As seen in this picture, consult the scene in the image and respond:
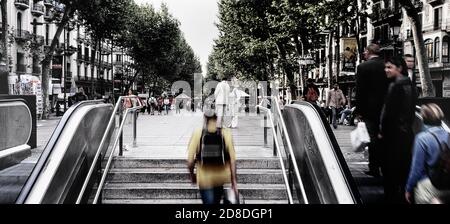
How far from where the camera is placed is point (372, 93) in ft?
12.4

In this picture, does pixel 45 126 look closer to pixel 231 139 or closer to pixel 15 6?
pixel 15 6

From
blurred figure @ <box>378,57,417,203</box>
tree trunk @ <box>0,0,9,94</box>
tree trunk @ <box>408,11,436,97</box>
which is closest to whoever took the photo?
blurred figure @ <box>378,57,417,203</box>

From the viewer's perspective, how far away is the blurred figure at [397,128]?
3.56 m

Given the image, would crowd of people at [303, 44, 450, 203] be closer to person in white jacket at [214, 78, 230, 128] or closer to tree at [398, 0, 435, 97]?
tree at [398, 0, 435, 97]

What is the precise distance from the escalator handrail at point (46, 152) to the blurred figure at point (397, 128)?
2645mm

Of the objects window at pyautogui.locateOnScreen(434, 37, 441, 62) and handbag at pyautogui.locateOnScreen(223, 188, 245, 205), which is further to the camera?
window at pyautogui.locateOnScreen(434, 37, 441, 62)

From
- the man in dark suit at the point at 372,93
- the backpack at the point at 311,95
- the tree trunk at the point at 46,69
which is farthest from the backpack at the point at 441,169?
the tree trunk at the point at 46,69

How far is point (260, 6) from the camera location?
772cm

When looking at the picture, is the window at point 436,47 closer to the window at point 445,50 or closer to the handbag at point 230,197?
the window at point 445,50

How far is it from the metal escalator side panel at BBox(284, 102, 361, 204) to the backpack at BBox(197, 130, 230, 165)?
88cm

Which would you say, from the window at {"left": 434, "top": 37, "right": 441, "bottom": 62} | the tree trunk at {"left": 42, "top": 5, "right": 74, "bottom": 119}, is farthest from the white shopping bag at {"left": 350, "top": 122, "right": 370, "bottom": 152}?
the tree trunk at {"left": 42, "top": 5, "right": 74, "bottom": 119}

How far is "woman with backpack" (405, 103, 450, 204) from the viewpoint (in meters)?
3.41

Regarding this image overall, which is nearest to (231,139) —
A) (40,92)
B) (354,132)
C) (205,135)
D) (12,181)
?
(205,135)

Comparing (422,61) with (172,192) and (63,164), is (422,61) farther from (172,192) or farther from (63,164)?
(63,164)
